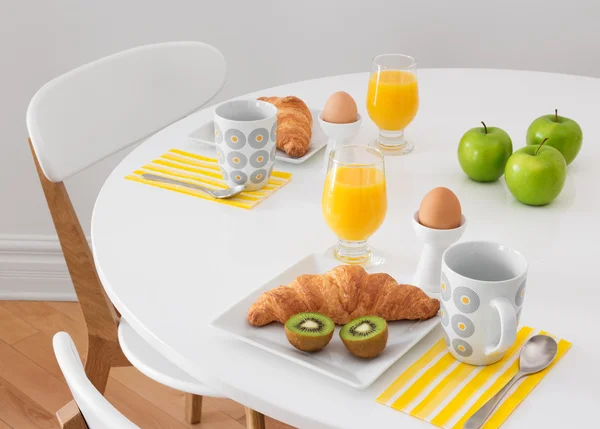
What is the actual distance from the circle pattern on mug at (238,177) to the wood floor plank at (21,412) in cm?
107

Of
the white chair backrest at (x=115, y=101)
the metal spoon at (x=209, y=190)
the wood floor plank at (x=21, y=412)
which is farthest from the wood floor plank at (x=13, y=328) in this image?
the metal spoon at (x=209, y=190)

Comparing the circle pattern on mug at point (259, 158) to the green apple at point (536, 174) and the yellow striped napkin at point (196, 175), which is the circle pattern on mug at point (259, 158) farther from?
the green apple at point (536, 174)

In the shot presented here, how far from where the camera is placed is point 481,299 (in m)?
0.84

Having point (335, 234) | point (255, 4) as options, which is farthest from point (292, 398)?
point (255, 4)

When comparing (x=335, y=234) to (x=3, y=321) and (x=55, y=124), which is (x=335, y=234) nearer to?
(x=55, y=124)

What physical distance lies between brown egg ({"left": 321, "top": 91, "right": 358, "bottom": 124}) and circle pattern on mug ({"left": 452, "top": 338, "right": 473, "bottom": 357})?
56cm

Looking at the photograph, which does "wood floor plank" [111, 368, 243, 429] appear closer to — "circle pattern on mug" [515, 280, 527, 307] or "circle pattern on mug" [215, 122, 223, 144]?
"circle pattern on mug" [215, 122, 223, 144]

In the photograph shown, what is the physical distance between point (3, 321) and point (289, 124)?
1441 mm

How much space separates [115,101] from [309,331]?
95 cm

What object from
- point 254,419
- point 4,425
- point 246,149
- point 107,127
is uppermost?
point 246,149

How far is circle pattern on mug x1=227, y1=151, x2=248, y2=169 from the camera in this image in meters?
1.28

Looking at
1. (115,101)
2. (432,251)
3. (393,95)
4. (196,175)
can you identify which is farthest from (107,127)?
(432,251)

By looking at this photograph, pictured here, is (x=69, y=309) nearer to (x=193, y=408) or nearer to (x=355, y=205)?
(x=193, y=408)

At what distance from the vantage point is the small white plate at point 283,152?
1.41 metres
